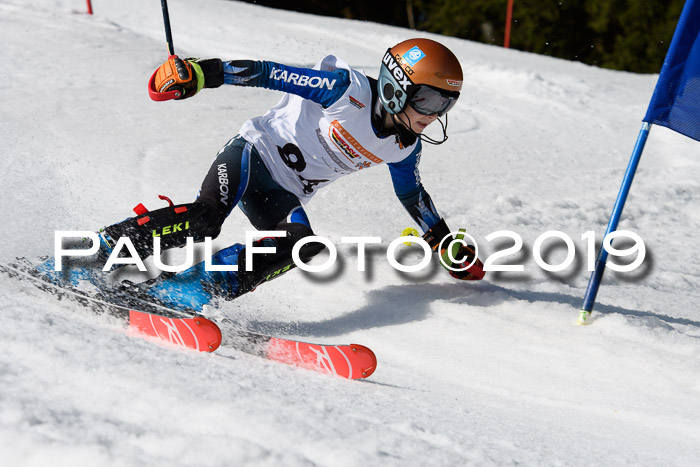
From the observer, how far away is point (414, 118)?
328cm

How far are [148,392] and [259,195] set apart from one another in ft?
5.14

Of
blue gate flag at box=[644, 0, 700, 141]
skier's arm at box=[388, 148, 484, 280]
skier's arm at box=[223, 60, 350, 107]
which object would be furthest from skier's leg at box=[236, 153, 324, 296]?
blue gate flag at box=[644, 0, 700, 141]

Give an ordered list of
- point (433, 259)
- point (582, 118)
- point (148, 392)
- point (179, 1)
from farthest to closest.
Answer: point (179, 1) → point (582, 118) → point (433, 259) → point (148, 392)

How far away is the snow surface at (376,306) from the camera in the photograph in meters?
1.98

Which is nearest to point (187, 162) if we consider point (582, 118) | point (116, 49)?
point (116, 49)

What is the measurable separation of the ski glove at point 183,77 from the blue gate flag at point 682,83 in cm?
217

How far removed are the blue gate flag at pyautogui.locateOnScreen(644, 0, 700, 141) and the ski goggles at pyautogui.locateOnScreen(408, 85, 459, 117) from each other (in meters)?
1.07

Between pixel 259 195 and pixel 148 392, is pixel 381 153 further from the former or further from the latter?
pixel 148 392

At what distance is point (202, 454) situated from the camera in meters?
1.78

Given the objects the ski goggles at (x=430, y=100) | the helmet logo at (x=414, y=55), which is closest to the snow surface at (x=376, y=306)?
the ski goggles at (x=430, y=100)

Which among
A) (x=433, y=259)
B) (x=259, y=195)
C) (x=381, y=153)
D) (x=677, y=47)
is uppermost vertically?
(x=677, y=47)

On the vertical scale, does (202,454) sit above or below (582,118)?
below

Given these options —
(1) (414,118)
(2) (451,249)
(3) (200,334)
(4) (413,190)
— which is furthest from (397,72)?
(3) (200,334)

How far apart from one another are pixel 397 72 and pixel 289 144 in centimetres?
67
